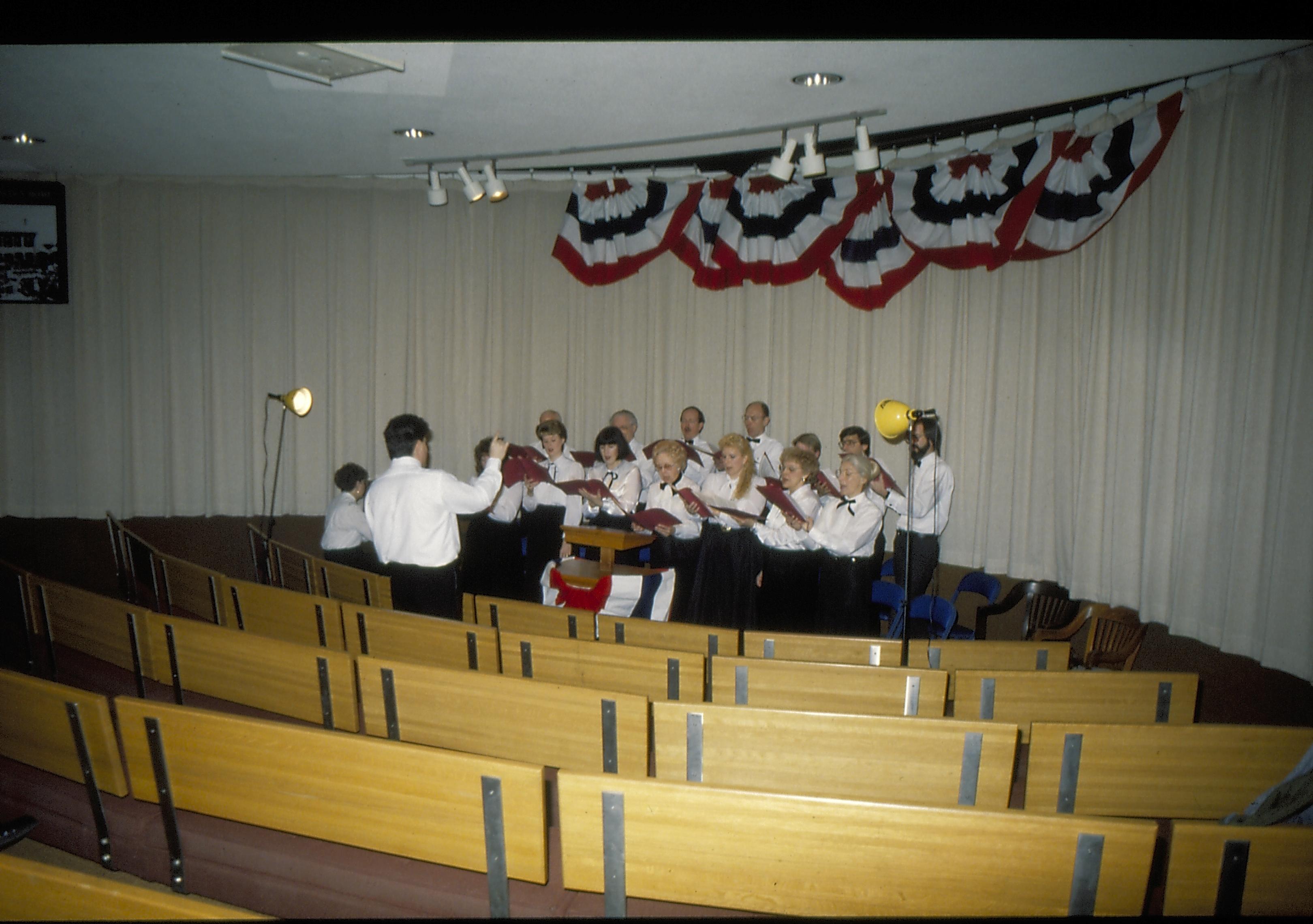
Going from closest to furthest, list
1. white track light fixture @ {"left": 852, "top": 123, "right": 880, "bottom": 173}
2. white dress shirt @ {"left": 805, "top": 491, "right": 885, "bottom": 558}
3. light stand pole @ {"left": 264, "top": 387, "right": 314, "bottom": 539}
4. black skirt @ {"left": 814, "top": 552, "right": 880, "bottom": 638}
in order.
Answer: white dress shirt @ {"left": 805, "top": 491, "right": 885, "bottom": 558}, black skirt @ {"left": 814, "top": 552, "right": 880, "bottom": 638}, white track light fixture @ {"left": 852, "top": 123, "right": 880, "bottom": 173}, light stand pole @ {"left": 264, "top": 387, "right": 314, "bottom": 539}

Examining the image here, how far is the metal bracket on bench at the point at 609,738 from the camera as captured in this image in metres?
2.65

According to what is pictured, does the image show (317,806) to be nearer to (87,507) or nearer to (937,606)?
(937,606)

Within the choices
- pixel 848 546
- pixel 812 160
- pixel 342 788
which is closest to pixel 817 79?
pixel 812 160

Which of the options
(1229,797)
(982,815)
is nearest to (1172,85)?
(1229,797)

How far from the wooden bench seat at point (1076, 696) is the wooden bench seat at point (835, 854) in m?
1.21

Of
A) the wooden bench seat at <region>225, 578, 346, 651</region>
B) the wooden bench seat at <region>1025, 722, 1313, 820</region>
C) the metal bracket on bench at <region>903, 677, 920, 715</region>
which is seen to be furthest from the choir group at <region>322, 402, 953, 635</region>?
the wooden bench seat at <region>1025, 722, 1313, 820</region>

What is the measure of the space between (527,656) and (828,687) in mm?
1297

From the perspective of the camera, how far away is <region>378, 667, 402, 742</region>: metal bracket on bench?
295cm

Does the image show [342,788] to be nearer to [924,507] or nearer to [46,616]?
[46,616]

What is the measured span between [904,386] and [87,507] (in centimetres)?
900

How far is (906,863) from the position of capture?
6.53ft

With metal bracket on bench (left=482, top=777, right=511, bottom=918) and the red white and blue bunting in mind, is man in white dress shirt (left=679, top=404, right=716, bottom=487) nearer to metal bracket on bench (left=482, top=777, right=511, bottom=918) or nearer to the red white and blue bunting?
the red white and blue bunting

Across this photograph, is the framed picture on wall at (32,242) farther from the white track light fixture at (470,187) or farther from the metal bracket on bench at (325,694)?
the metal bracket on bench at (325,694)

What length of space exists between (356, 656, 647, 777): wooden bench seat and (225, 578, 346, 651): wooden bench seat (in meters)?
0.97
